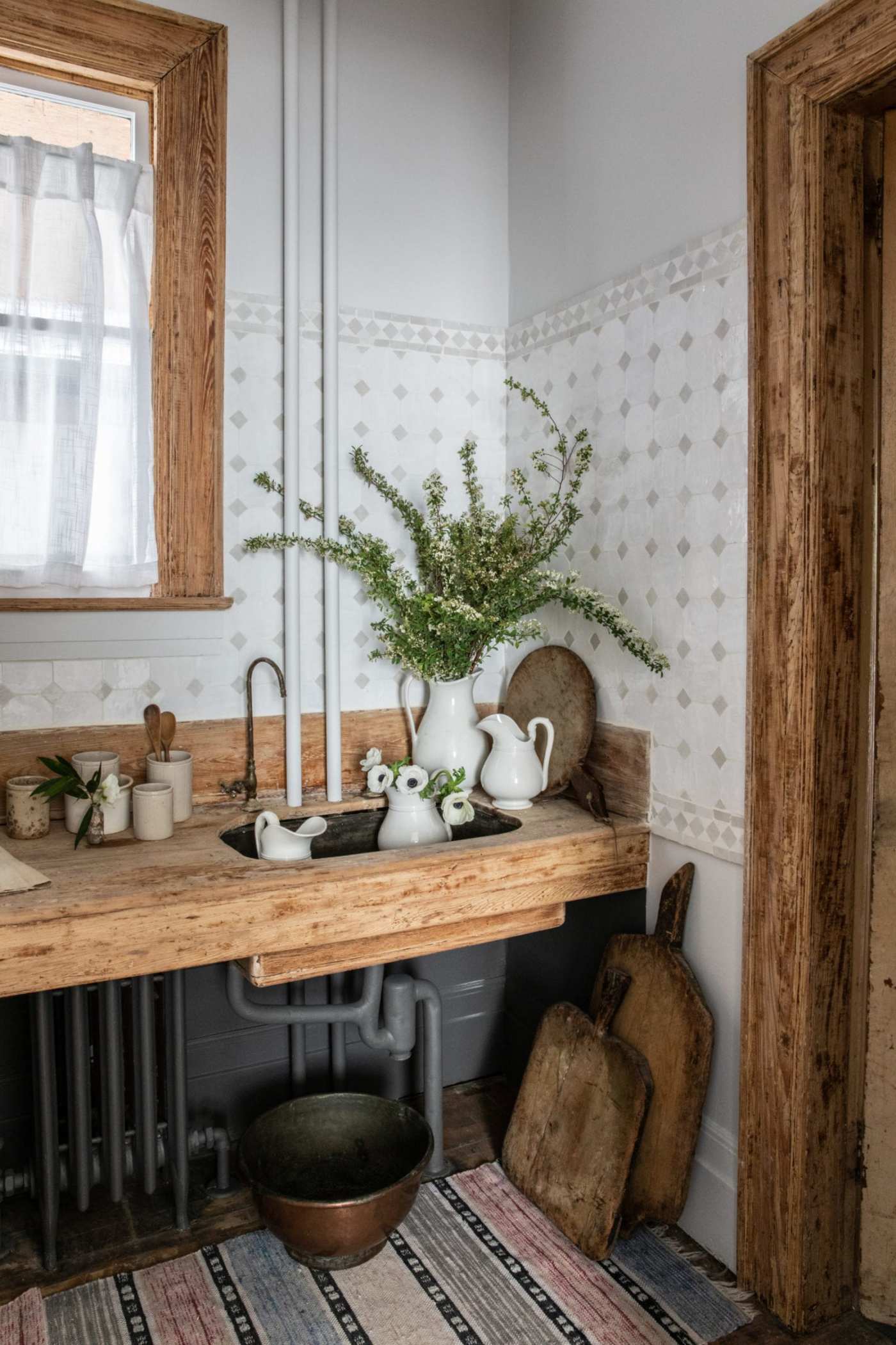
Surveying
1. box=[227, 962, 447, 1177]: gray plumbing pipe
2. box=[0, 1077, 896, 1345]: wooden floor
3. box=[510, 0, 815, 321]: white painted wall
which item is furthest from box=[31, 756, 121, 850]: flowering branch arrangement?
box=[510, 0, 815, 321]: white painted wall

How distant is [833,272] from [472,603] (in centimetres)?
106

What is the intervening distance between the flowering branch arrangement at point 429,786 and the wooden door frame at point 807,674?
65 cm

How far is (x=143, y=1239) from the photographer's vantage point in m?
2.08

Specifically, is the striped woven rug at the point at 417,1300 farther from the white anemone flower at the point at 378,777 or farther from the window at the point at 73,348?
the window at the point at 73,348

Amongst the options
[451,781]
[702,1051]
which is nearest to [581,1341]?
[702,1051]

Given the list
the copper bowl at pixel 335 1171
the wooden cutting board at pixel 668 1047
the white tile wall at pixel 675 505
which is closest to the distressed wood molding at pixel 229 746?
the white tile wall at pixel 675 505

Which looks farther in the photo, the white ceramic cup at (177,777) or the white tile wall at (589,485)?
the white ceramic cup at (177,777)

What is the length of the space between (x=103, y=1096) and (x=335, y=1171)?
0.53m

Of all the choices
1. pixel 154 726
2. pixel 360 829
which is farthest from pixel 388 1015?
pixel 154 726

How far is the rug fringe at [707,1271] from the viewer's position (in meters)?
1.92

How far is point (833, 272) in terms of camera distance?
5.92 feet

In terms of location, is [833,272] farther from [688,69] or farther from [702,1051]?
[702,1051]

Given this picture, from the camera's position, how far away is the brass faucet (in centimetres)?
237

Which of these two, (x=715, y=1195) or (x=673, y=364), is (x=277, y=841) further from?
(x=673, y=364)
